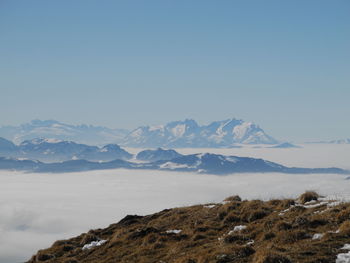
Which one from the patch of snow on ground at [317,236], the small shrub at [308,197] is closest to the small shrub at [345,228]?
the patch of snow on ground at [317,236]

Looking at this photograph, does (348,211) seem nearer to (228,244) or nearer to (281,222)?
(281,222)

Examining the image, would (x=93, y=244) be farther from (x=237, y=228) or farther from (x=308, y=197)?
(x=308, y=197)

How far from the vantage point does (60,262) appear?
22.1 metres

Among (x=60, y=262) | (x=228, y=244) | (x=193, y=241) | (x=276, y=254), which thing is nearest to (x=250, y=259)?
(x=276, y=254)

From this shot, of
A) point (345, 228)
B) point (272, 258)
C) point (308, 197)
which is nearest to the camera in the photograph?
point (272, 258)

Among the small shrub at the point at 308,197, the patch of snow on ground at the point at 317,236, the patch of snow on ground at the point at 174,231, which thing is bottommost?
the patch of snow on ground at the point at 174,231

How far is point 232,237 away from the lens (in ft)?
62.0

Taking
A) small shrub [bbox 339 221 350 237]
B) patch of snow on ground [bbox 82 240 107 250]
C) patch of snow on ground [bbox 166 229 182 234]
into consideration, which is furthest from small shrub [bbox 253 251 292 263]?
patch of snow on ground [bbox 82 240 107 250]

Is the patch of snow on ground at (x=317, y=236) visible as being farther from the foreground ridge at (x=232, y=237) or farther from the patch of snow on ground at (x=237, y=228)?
the patch of snow on ground at (x=237, y=228)

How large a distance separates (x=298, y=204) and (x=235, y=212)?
413cm

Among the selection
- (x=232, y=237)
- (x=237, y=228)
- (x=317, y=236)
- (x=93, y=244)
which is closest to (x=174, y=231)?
(x=237, y=228)

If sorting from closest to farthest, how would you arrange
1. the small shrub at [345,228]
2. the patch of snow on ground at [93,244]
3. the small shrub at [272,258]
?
1. the small shrub at [272,258]
2. the small shrub at [345,228]
3. the patch of snow on ground at [93,244]

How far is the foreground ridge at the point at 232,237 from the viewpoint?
15359mm

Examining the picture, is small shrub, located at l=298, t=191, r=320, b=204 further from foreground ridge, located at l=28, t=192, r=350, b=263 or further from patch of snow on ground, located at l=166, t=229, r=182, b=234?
patch of snow on ground, located at l=166, t=229, r=182, b=234
